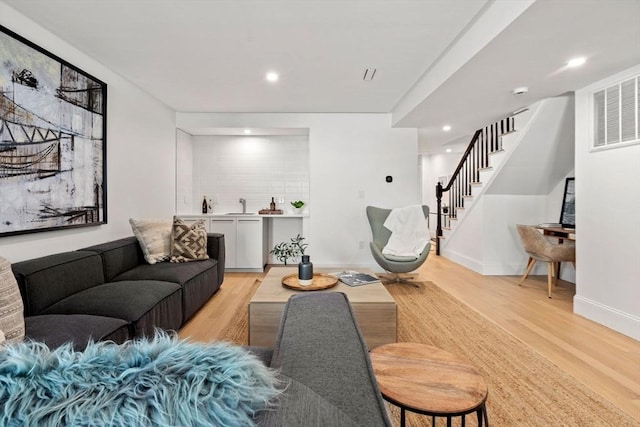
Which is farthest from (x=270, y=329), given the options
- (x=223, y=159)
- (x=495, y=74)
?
(x=223, y=159)

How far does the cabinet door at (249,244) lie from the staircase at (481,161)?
3.30 metres

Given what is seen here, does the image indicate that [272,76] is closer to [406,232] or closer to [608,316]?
[406,232]

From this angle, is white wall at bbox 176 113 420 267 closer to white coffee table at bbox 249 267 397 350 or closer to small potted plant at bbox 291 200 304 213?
small potted plant at bbox 291 200 304 213

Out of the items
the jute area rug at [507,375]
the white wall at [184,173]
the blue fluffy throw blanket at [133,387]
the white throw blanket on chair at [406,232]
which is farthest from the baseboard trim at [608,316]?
the white wall at [184,173]

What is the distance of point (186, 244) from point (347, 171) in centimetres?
257

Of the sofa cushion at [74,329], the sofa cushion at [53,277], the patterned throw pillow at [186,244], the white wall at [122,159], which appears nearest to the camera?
the sofa cushion at [74,329]

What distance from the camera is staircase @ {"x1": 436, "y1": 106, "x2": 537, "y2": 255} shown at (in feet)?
13.0

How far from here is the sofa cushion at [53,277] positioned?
1.84 m

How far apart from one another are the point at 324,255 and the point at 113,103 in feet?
10.7

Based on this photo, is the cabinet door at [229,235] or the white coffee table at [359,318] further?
the cabinet door at [229,235]

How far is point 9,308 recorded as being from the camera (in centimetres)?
144

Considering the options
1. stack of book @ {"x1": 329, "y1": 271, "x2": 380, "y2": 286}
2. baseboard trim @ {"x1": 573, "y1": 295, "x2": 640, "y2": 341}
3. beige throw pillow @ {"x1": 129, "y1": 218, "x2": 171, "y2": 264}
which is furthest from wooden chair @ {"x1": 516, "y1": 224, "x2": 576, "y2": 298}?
beige throw pillow @ {"x1": 129, "y1": 218, "x2": 171, "y2": 264}

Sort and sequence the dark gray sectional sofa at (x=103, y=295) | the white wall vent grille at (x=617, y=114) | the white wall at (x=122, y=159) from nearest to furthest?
the dark gray sectional sofa at (x=103, y=295) < the white wall at (x=122, y=159) < the white wall vent grille at (x=617, y=114)

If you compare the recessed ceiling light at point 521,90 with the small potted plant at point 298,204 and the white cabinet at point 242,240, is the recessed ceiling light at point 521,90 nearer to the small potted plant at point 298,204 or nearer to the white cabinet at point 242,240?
the small potted plant at point 298,204
